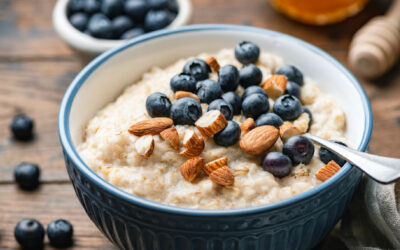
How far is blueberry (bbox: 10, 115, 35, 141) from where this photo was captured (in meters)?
2.23

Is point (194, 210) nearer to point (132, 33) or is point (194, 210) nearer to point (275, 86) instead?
point (275, 86)

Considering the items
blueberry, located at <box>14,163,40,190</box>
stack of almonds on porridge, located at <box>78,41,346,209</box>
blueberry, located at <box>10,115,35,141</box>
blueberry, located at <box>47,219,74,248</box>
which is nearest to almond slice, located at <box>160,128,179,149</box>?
stack of almonds on porridge, located at <box>78,41,346,209</box>

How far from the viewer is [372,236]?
→ 167cm

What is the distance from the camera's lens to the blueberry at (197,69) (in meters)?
1.70

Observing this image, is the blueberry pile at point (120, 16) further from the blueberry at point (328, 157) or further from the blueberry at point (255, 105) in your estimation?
the blueberry at point (328, 157)

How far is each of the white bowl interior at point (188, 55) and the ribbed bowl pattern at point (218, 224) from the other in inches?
10.7

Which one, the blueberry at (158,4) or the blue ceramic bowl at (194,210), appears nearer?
the blue ceramic bowl at (194,210)

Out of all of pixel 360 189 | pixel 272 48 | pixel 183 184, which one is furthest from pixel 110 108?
pixel 360 189

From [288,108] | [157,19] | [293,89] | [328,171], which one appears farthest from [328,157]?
[157,19]

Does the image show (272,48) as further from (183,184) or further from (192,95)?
(183,184)

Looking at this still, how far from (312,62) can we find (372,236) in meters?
0.63

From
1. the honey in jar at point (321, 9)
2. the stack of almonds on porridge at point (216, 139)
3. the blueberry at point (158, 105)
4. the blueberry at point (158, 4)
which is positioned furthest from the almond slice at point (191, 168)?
the honey in jar at point (321, 9)

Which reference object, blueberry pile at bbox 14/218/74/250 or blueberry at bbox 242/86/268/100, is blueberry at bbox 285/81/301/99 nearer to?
blueberry at bbox 242/86/268/100

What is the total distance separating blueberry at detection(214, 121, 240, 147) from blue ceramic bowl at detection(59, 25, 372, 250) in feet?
0.93
